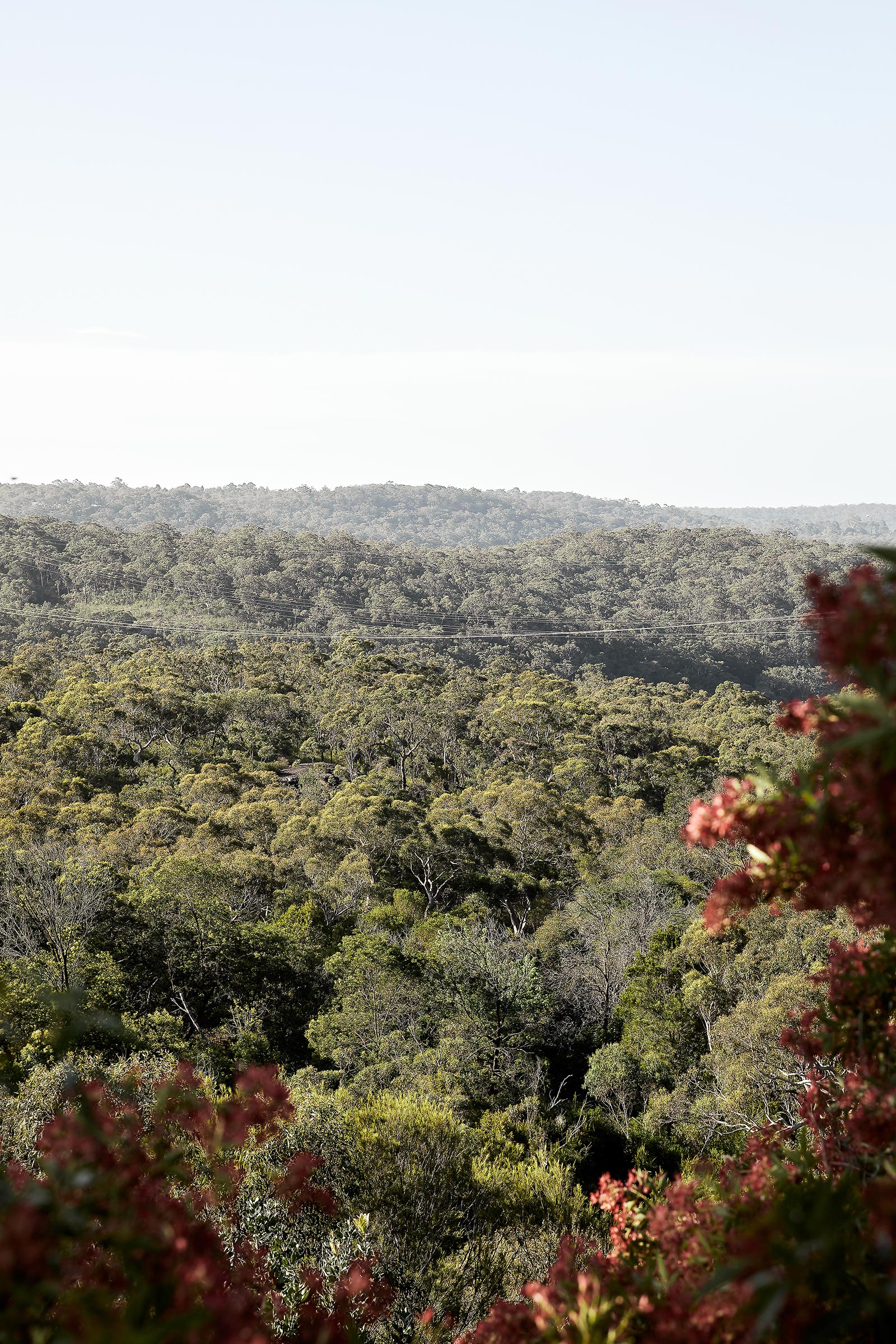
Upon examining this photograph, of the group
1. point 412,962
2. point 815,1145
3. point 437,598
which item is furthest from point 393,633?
point 815,1145

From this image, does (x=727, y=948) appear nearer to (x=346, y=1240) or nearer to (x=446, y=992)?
(x=446, y=992)

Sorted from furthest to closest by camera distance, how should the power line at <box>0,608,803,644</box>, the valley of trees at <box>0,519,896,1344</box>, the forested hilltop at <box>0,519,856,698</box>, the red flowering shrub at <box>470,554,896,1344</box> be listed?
the forested hilltop at <box>0,519,856,698</box> < the power line at <box>0,608,803,644</box> < the valley of trees at <box>0,519,896,1344</box> < the red flowering shrub at <box>470,554,896,1344</box>

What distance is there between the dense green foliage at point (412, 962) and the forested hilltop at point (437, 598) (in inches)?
1491

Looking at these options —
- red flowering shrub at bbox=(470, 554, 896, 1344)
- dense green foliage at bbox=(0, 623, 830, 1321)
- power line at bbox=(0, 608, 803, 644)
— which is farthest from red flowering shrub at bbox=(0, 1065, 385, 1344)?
power line at bbox=(0, 608, 803, 644)

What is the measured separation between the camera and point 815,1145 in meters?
3.75

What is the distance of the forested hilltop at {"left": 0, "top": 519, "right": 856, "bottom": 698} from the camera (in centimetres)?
7762

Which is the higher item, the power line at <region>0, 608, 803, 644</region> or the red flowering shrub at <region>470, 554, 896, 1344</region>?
the red flowering shrub at <region>470, 554, 896, 1344</region>

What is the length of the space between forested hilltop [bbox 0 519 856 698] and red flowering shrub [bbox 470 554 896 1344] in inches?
2606

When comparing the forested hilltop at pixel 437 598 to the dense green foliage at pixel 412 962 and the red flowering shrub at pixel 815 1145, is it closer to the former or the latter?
the dense green foliage at pixel 412 962

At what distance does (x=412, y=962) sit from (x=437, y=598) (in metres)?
78.3

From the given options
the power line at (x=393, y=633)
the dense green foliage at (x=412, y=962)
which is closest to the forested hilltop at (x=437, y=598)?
the power line at (x=393, y=633)

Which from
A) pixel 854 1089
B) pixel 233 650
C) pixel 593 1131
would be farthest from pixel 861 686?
pixel 233 650

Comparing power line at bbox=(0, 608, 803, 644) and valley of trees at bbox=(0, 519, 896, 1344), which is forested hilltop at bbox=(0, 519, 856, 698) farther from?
valley of trees at bbox=(0, 519, 896, 1344)

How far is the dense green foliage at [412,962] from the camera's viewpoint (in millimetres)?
10008
